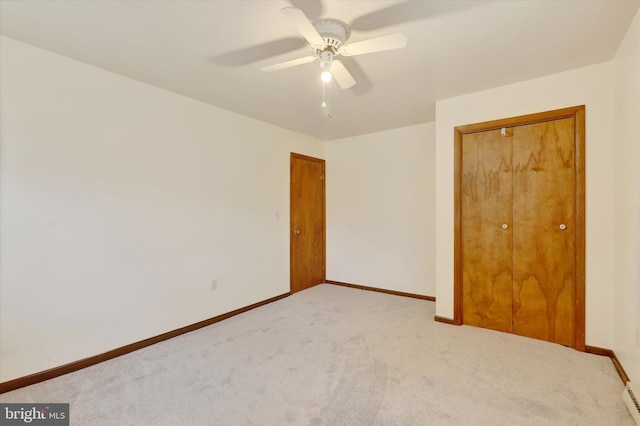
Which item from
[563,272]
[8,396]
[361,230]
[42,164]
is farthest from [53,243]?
[563,272]

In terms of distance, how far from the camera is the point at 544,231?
8.79 ft

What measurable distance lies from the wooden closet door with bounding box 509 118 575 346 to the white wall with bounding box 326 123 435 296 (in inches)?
47.4

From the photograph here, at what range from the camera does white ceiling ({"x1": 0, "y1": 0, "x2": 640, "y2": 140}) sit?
66.5 inches

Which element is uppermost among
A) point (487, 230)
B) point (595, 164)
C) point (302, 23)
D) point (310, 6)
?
point (310, 6)

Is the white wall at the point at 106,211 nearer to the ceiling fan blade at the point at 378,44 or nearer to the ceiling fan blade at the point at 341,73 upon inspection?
the ceiling fan blade at the point at 341,73

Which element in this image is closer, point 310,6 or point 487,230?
point 310,6

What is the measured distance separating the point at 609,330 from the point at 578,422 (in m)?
1.18

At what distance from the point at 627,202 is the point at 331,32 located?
7.81 feet

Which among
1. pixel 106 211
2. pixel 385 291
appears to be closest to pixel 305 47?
pixel 106 211

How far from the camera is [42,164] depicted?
216cm

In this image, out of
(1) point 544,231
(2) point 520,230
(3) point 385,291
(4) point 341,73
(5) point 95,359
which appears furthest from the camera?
(3) point 385,291

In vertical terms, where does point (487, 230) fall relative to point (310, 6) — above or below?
below

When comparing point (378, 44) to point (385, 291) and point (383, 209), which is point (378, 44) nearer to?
point (383, 209)

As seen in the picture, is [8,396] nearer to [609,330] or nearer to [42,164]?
[42,164]
